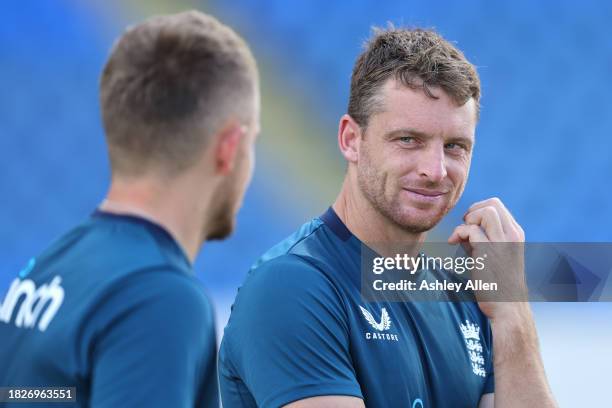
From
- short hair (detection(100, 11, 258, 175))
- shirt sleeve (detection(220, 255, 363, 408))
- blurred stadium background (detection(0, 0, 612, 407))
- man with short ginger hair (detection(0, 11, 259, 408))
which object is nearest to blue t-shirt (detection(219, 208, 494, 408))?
shirt sleeve (detection(220, 255, 363, 408))

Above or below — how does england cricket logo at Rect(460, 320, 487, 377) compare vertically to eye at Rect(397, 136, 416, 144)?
below

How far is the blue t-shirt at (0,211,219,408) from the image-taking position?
4.09 feet

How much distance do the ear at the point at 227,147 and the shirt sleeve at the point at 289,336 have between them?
675 mm

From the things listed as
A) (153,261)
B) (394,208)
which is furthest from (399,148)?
(153,261)

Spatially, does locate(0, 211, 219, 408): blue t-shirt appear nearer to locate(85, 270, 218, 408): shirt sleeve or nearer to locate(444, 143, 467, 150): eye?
locate(85, 270, 218, 408): shirt sleeve

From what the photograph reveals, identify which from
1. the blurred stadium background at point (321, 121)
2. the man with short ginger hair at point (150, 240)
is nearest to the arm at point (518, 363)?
the man with short ginger hair at point (150, 240)

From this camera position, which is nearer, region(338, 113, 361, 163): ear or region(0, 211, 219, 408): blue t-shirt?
region(0, 211, 219, 408): blue t-shirt

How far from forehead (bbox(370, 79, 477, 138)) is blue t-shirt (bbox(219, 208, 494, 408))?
32cm

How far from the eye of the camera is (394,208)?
2.42 metres

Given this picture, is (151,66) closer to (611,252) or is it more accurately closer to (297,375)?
(297,375)

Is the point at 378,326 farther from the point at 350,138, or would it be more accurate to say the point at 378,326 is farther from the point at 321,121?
the point at 321,121

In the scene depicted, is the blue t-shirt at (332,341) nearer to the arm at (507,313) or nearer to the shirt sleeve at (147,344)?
the arm at (507,313)

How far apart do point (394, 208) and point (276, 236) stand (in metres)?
2.68

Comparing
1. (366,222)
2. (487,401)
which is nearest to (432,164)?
(366,222)
